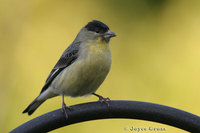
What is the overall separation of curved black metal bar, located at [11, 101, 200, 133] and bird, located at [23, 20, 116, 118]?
81 centimetres

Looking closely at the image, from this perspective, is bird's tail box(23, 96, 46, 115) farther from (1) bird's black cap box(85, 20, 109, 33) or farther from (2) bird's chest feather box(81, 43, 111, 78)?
(1) bird's black cap box(85, 20, 109, 33)

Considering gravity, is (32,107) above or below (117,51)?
below

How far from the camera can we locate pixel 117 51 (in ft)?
18.4

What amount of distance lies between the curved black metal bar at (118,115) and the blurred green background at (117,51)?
6.24 ft

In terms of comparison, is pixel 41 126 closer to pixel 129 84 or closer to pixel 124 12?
pixel 129 84

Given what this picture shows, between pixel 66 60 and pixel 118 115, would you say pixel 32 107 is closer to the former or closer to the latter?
pixel 66 60

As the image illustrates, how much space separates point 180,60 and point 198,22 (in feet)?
2.26

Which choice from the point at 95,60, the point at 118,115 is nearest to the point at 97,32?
the point at 95,60

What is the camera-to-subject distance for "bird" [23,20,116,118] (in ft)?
13.9

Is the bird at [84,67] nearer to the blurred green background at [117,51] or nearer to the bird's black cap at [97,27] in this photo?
the bird's black cap at [97,27]

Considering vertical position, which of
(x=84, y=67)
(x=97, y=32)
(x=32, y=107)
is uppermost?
(x=97, y=32)

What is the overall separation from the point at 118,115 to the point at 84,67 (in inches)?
44.1

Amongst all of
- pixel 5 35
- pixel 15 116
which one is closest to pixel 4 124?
pixel 15 116

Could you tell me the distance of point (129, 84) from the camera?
17.6 ft
